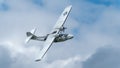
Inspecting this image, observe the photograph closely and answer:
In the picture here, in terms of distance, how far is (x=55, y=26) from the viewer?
170 metres

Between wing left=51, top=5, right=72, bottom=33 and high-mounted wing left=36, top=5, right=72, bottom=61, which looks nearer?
high-mounted wing left=36, top=5, right=72, bottom=61

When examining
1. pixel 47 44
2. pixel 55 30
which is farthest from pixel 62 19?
pixel 47 44

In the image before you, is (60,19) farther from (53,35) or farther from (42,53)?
(42,53)

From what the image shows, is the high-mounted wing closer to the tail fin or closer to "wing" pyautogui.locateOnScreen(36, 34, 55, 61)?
"wing" pyautogui.locateOnScreen(36, 34, 55, 61)

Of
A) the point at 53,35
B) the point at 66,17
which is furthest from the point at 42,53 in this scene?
the point at 66,17

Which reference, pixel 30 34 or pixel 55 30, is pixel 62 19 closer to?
pixel 55 30

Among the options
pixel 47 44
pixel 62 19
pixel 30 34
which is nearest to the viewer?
pixel 47 44

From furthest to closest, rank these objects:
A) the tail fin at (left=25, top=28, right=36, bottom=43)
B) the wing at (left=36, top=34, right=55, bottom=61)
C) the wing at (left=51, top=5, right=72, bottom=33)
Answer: the tail fin at (left=25, top=28, right=36, bottom=43)
the wing at (left=51, top=5, right=72, bottom=33)
the wing at (left=36, top=34, right=55, bottom=61)

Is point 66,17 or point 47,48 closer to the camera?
point 47,48

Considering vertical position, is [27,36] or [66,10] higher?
[66,10]

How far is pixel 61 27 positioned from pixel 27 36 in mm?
12273

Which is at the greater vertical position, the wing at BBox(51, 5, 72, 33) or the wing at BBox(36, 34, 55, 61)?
the wing at BBox(51, 5, 72, 33)

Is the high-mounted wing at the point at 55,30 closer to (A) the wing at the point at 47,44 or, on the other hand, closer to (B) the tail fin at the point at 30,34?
(A) the wing at the point at 47,44

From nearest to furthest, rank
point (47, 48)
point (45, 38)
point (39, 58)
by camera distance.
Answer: point (39, 58), point (47, 48), point (45, 38)
